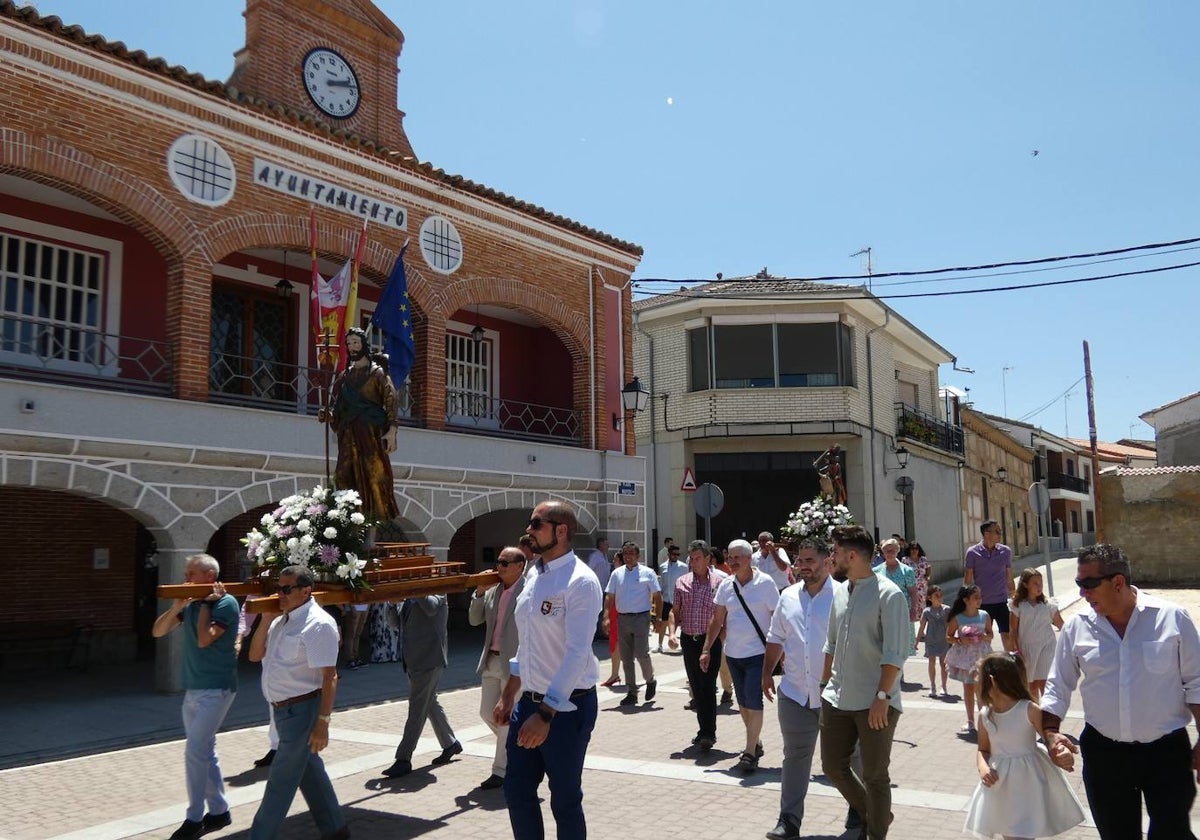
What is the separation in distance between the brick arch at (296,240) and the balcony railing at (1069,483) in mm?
43015

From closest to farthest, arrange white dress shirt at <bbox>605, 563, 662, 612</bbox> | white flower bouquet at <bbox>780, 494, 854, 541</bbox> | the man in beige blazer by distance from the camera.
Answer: the man in beige blazer, white dress shirt at <bbox>605, 563, 662, 612</bbox>, white flower bouquet at <bbox>780, 494, 854, 541</bbox>

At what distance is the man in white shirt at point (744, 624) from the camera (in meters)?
7.89

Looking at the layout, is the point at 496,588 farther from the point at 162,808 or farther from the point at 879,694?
the point at 879,694

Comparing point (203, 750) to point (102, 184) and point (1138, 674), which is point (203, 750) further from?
point (102, 184)

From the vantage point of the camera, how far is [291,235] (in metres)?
13.4

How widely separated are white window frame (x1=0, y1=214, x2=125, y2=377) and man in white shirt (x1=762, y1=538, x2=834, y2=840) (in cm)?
922

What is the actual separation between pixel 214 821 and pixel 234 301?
34.4 ft

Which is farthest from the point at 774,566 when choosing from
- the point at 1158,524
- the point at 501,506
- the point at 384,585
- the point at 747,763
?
the point at 1158,524

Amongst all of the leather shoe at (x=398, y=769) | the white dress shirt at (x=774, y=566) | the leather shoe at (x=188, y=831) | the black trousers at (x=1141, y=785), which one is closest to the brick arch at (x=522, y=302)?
the white dress shirt at (x=774, y=566)

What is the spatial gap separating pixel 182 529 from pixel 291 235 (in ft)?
14.1

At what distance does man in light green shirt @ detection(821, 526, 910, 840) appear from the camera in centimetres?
527

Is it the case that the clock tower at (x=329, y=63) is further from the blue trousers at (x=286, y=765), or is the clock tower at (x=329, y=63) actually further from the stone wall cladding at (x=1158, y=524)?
the stone wall cladding at (x=1158, y=524)

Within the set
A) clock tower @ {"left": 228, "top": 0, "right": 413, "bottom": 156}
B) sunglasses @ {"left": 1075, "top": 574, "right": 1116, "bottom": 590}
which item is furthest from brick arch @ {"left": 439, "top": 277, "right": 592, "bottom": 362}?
sunglasses @ {"left": 1075, "top": 574, "right": 1116, "bottom": 590}

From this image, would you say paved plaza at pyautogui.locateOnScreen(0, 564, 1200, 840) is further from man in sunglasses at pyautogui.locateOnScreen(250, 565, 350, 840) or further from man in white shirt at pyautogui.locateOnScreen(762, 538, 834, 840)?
man in sunglasses at pyautogui.locateOnScreen(250, 565, 350, 840)
